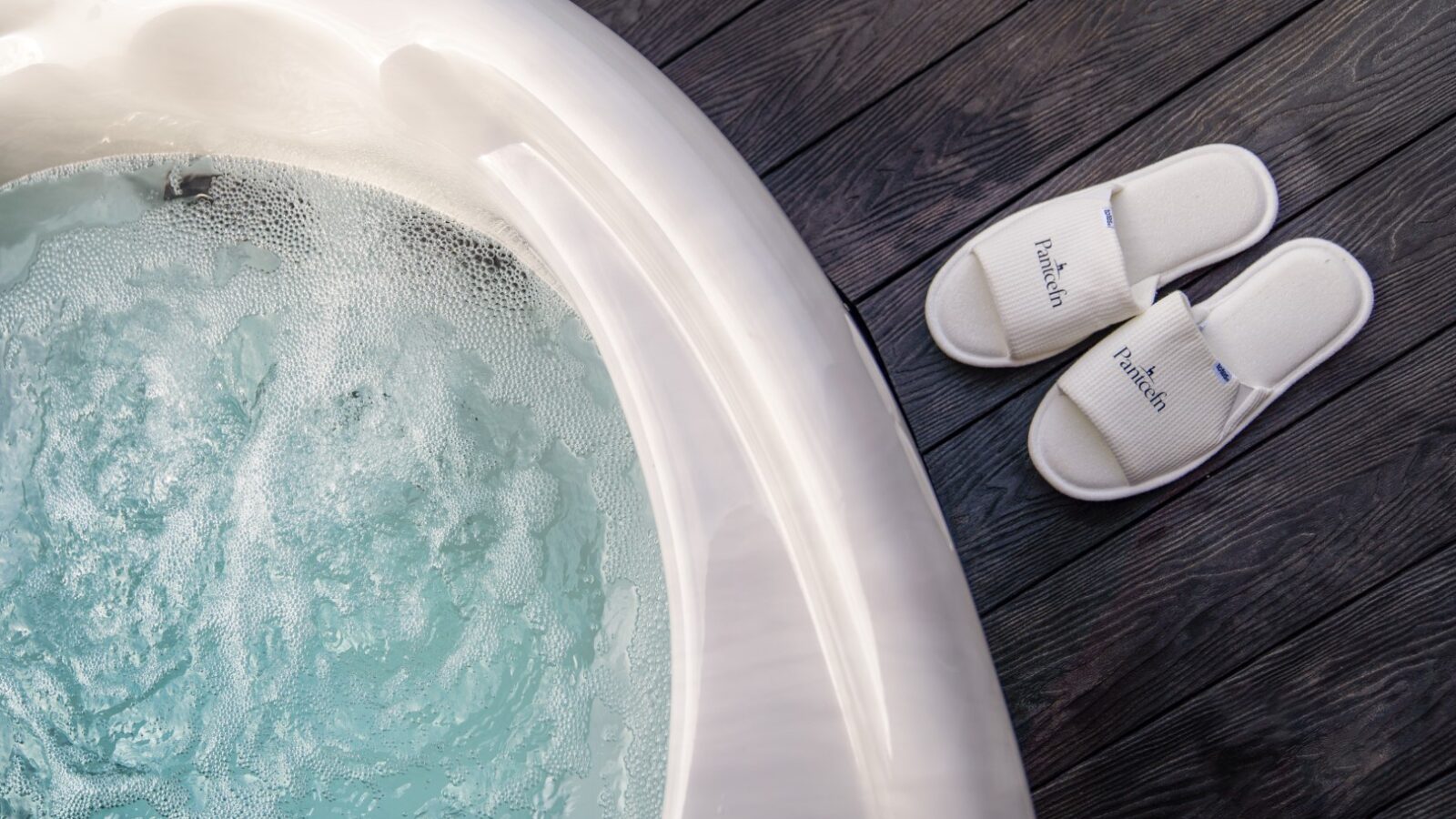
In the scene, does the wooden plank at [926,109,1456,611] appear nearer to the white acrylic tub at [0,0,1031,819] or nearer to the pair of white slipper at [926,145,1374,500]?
the pair of white slipper at [926,145,1374,500]

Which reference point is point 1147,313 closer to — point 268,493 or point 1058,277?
point 1058,277

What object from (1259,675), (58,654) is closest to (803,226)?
(1259,675)

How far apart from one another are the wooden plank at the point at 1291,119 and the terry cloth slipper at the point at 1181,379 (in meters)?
0.05

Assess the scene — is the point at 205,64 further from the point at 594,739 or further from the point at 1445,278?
the point at 1445,278

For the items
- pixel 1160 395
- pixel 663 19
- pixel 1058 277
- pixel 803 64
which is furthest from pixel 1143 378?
pixel 663 19

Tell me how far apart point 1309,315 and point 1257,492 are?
183 mm

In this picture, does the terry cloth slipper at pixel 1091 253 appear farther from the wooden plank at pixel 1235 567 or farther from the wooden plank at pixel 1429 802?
the wooden plank at pixel 1429 802

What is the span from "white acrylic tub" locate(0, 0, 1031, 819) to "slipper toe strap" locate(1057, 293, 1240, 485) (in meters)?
0.50

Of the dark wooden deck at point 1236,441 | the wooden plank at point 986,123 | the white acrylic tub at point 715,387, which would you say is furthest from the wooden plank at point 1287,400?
the white acrylic tub at point 715,387

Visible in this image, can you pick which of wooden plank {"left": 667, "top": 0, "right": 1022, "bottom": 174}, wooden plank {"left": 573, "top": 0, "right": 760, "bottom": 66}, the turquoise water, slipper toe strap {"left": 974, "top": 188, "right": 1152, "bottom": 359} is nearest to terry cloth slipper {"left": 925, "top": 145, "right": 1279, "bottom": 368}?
slipper toe strap {"left": 974, "top": 188, "right": 1152, "bottom": 359}

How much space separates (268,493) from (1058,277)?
29.2 inches

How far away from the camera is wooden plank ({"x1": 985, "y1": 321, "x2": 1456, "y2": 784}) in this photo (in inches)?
39.4

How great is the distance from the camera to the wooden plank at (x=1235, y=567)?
1001mm

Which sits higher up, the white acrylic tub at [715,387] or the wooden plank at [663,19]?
the wooden plank at [663,19]
